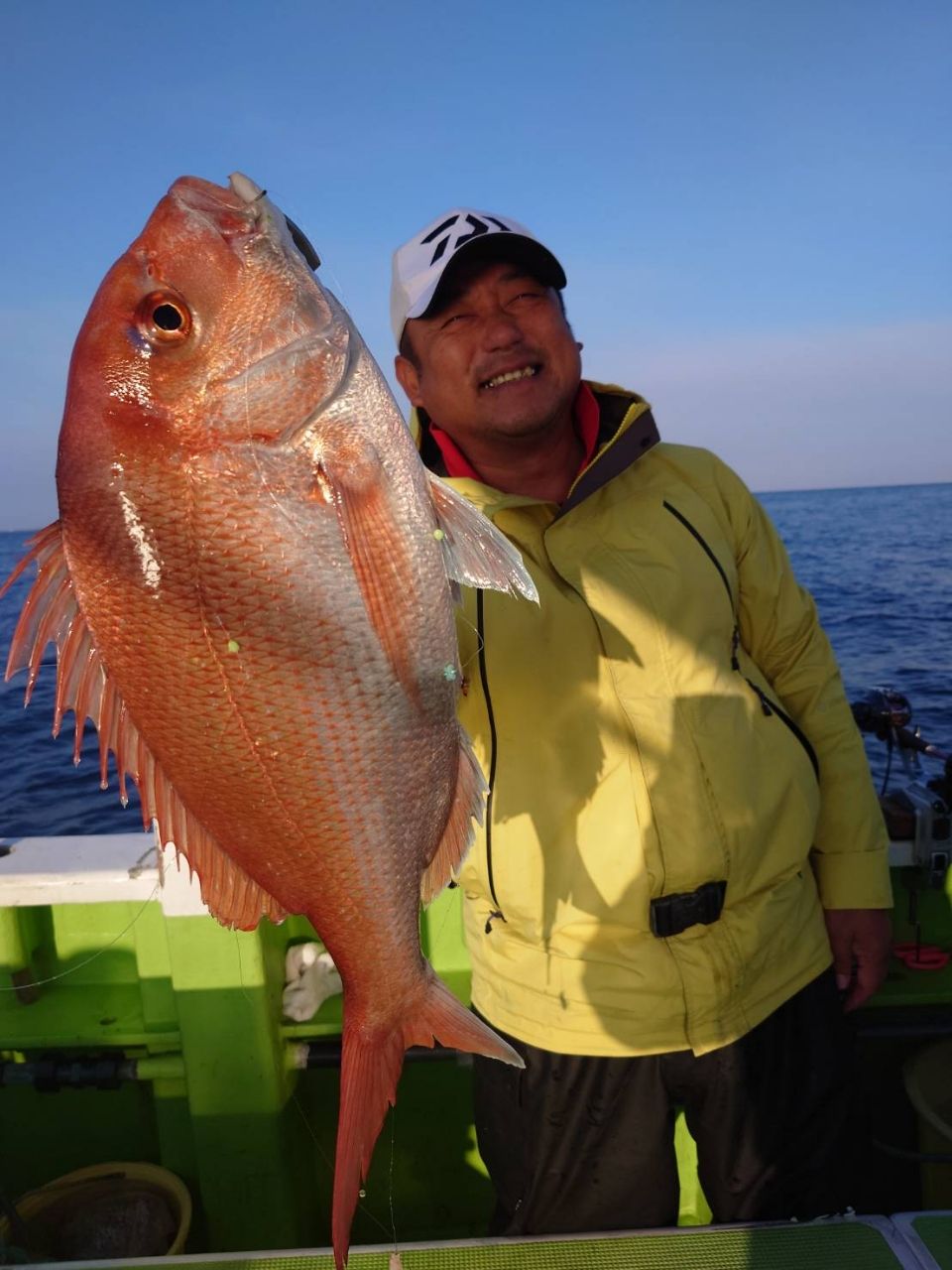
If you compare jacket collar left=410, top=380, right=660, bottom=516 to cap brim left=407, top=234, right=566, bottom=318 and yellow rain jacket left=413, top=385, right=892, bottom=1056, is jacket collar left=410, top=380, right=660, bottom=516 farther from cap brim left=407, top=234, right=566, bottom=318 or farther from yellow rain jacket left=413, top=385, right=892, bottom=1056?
cap brim left=407, top=234, right=566, bottom=318

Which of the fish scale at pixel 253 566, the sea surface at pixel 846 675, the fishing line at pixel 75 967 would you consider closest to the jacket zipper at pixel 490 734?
the fish scale at pixel 253 566

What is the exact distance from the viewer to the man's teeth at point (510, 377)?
2262mm

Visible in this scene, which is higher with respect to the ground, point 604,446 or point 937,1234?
point 604,446

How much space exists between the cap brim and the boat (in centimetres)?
185

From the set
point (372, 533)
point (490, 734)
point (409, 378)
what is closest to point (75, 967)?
point (490, 734)

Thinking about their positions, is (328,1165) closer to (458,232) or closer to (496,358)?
(496,358)

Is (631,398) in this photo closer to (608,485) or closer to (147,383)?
(608,485)

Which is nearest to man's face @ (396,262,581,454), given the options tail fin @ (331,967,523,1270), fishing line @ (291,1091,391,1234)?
tail fin @ (331,967,523,1270)

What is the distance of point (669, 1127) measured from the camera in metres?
2.16

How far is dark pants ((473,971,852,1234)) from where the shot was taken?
2111 mm

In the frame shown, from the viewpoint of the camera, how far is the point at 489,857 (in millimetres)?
2064

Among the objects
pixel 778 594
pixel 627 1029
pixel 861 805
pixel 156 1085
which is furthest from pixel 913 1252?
pixel 156 1085

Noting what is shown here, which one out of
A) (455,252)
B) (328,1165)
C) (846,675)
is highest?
(455,252)

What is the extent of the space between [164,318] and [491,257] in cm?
123
